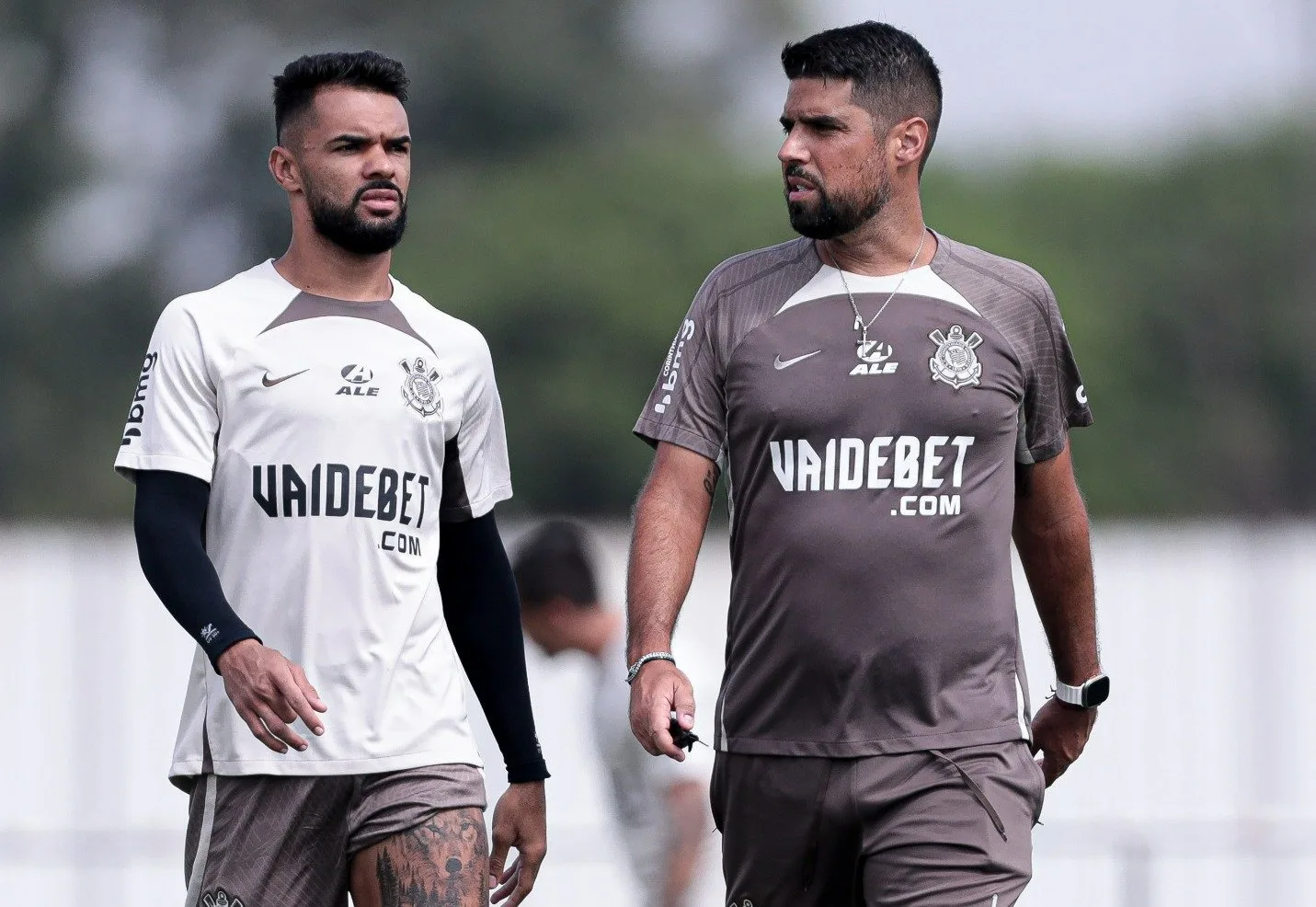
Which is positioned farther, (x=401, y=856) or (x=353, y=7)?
(x=353, y=7)

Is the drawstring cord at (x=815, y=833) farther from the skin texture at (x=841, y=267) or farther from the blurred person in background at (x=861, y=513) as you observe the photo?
the skin texture at (x=841, y=267)

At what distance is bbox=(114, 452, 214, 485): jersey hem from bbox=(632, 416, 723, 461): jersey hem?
91cm

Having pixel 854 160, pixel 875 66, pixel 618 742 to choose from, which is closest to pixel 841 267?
pixel 854 160

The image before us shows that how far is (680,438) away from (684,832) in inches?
105

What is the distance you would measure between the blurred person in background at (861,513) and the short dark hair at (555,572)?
8.02 ft

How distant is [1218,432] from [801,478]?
36571 mm

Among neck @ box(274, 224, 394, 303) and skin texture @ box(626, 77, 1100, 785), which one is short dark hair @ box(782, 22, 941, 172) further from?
neck @ box(274, 224, 394, 303)

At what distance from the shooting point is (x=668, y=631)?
16.4 ft

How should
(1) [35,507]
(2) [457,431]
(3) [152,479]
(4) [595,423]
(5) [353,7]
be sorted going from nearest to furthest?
(3) [152,479] → (2) [457,431] → (1) [35,507] → (4) [595,423] → (5) [353,7]

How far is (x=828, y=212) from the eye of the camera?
16.7ft

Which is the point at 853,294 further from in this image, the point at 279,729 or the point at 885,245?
the point at 279,729

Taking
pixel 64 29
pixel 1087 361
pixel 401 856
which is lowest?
pixel 401 856

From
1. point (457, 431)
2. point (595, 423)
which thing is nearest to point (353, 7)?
point (595, 423)

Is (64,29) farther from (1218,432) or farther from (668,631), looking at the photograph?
(668,631)
